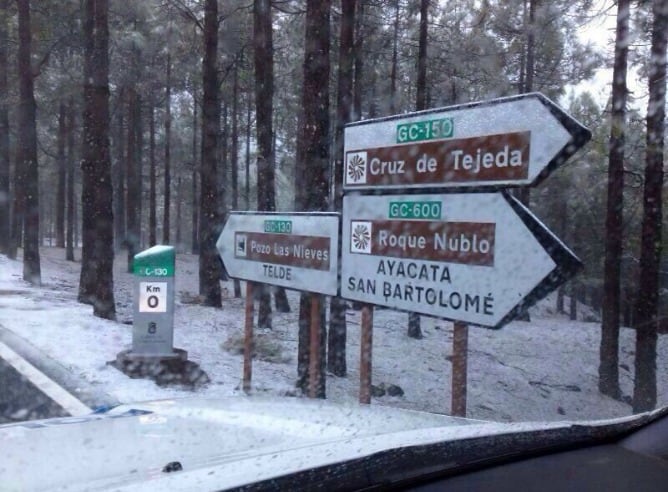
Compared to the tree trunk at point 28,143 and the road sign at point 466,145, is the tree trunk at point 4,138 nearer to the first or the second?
the tree trunk at point 28,143

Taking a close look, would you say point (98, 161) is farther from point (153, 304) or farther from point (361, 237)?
point (361, 237)

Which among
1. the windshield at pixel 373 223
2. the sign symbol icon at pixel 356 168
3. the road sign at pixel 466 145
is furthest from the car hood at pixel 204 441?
the sign symbol icon at pixel 356 168

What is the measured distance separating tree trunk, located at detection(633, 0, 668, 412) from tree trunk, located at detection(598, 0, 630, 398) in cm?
90

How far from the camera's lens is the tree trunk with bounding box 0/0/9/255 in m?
22.5

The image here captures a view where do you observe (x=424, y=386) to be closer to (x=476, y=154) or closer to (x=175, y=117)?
(x=476, y=154)

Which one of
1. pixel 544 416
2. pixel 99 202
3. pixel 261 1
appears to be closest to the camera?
pixel 544 416

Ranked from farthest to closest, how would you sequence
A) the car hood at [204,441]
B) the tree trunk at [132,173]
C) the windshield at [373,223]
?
the tree trunk at [132,173]
the windshield at [373,223]
the car hood at [204,441]

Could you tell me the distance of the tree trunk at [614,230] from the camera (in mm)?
13188

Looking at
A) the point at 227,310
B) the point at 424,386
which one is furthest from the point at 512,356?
the point at 227,310

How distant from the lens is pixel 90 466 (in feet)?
9.44

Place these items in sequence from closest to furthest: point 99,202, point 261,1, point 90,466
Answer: point 90,466, point 99,202, point 261,1

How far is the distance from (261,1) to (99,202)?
21.2 ft

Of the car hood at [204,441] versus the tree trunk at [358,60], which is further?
the tree trunk at [358,60]

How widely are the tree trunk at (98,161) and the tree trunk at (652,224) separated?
32.6 ft
